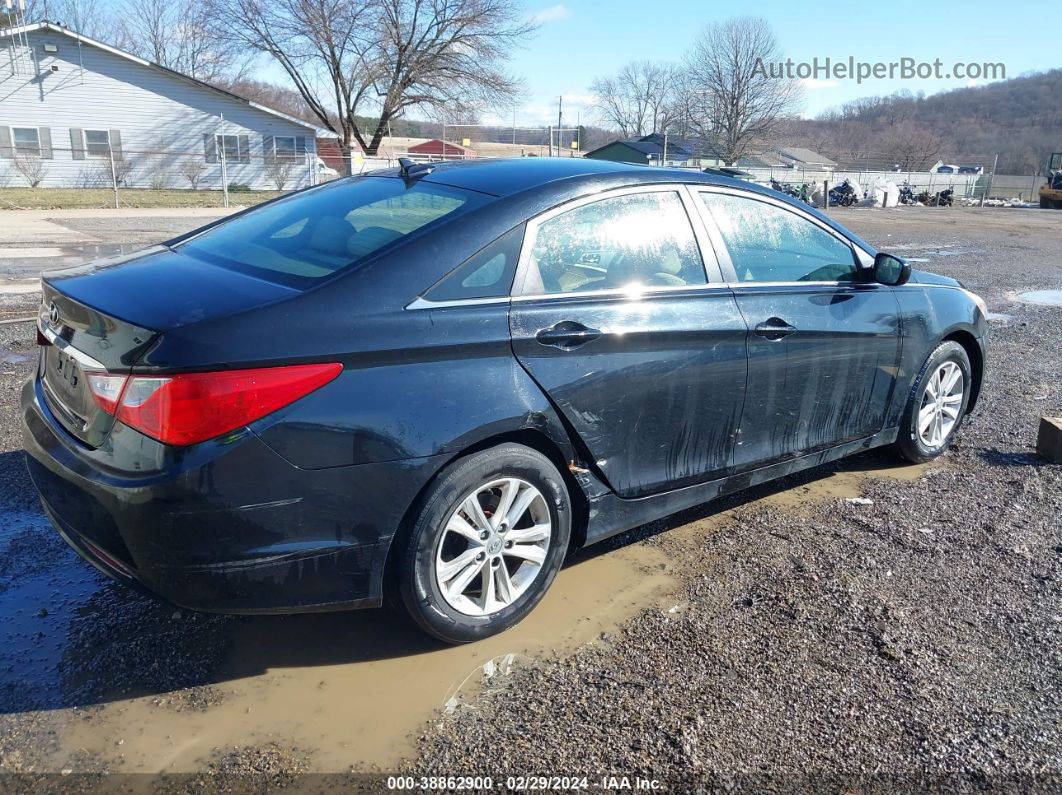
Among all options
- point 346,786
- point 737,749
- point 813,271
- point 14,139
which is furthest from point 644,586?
point 14,139

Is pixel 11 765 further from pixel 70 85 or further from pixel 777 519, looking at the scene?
pixel 70 85

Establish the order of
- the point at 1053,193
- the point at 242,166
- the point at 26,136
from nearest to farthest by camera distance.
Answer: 1. the point at 26,136
2. the point at 242,166
3. the point at 1053,193

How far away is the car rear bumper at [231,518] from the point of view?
7.62 ft

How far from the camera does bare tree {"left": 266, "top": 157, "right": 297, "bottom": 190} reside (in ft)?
121

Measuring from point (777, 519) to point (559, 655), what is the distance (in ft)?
5.38

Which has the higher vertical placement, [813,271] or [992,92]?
[992,92]

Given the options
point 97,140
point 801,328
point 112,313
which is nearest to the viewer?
point 112,313

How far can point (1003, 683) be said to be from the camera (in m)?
2.79

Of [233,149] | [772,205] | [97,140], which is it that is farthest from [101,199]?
[772,205]

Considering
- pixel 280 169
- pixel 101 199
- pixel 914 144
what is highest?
pixel 914 144

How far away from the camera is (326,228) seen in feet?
10.4

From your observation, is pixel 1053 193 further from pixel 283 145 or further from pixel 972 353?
pixel 972 353

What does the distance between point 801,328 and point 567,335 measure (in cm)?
134

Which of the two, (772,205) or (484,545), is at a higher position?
(772,205)
